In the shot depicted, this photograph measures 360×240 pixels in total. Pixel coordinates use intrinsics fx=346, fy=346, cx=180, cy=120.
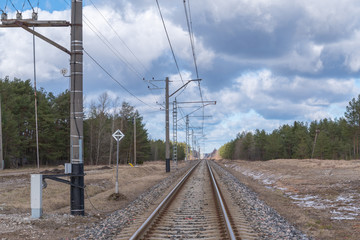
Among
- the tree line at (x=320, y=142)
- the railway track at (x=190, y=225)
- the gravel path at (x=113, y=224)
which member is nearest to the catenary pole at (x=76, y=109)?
the gravel path at (x=113, y=224)

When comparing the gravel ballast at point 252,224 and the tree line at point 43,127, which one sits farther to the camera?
the tree line at point 43,127

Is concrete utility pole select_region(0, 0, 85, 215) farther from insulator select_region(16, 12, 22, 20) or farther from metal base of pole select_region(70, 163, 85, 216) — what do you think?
insulator select_region(16, 12, 22, 20)

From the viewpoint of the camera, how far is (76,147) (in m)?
12.6

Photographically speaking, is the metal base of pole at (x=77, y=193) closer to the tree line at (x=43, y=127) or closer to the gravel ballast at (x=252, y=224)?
the gravel ballast at (x=252, y=224)

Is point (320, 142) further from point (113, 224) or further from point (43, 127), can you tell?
point (113, 224)

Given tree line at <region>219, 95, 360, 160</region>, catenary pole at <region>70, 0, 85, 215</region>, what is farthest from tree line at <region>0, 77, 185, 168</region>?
tree line at <region>219, 95, 360, 160</region>

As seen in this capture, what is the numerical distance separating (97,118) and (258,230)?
224 feet

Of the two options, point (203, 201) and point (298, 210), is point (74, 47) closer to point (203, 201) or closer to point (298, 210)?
point (203, 201)

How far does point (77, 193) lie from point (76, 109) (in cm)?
304

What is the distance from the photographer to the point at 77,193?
12.4 m

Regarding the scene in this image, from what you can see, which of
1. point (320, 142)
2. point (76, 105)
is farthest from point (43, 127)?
point (320, 142)

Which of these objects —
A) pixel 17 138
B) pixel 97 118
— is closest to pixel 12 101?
pixel 17 138

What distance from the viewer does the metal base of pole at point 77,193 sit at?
12220mm

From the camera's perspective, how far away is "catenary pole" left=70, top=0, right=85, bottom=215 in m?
12.5
